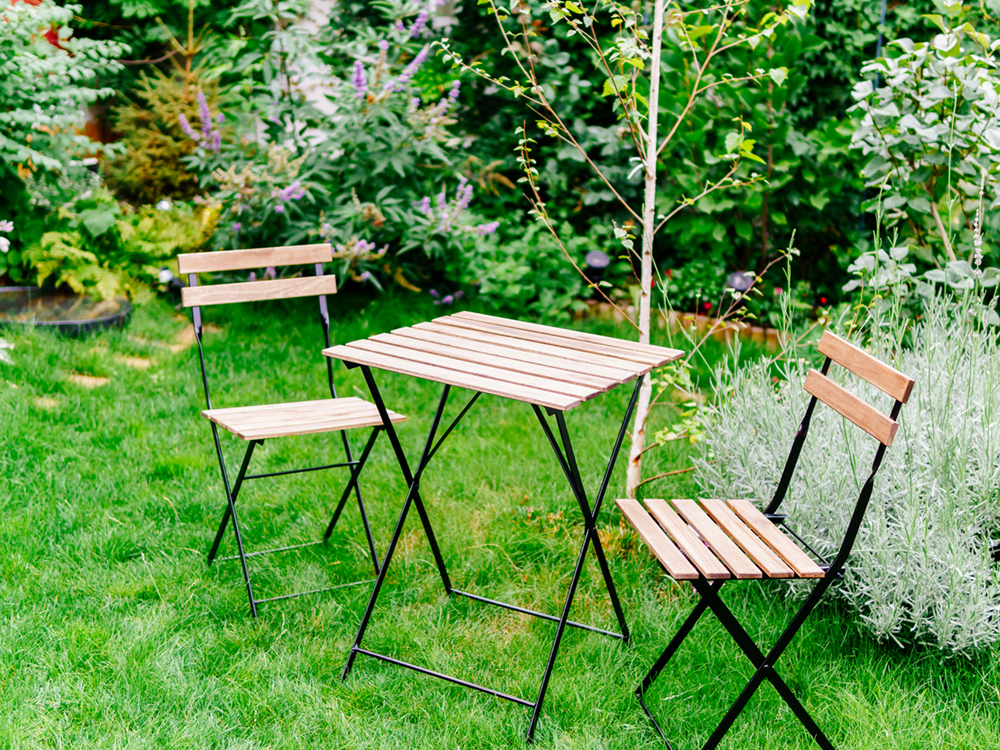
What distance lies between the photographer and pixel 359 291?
19.7 feet

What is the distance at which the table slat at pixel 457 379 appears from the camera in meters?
2.24

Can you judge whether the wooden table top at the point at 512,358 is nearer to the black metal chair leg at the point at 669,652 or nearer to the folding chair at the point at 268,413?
the folding chair at the point at 268,413

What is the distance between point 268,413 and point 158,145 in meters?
5.01

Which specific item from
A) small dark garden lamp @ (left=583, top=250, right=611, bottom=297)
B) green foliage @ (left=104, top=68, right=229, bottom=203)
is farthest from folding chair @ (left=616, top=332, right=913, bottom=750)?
green foliage @ (left=104, top=68, right=229, bottom=203)

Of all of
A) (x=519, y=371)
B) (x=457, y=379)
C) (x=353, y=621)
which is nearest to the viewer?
(x=457, y=379)

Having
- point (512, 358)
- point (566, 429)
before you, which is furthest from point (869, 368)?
point (512, 358)

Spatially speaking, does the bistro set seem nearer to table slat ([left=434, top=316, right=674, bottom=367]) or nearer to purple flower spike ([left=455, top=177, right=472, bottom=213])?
table slat ([left=434, top=316, right=674, bottom=367])

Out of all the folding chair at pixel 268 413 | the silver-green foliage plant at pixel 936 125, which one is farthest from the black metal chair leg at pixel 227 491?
the silver-green foliage plant at pixel 936 125

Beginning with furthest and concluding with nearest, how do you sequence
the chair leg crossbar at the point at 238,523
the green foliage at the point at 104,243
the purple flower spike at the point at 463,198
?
the green foliage at the point at 104,243 < the purple flower spike at the point at 463,198 < the chair leg crossbar at the point at 238,523

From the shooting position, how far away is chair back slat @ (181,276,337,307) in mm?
3230

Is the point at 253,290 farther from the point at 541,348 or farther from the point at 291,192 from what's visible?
the point at 291,192

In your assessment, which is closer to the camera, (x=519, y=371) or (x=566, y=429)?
(x=519, y=371)

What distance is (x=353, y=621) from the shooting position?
2.94 meters

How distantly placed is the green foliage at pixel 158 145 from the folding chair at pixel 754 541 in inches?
227
